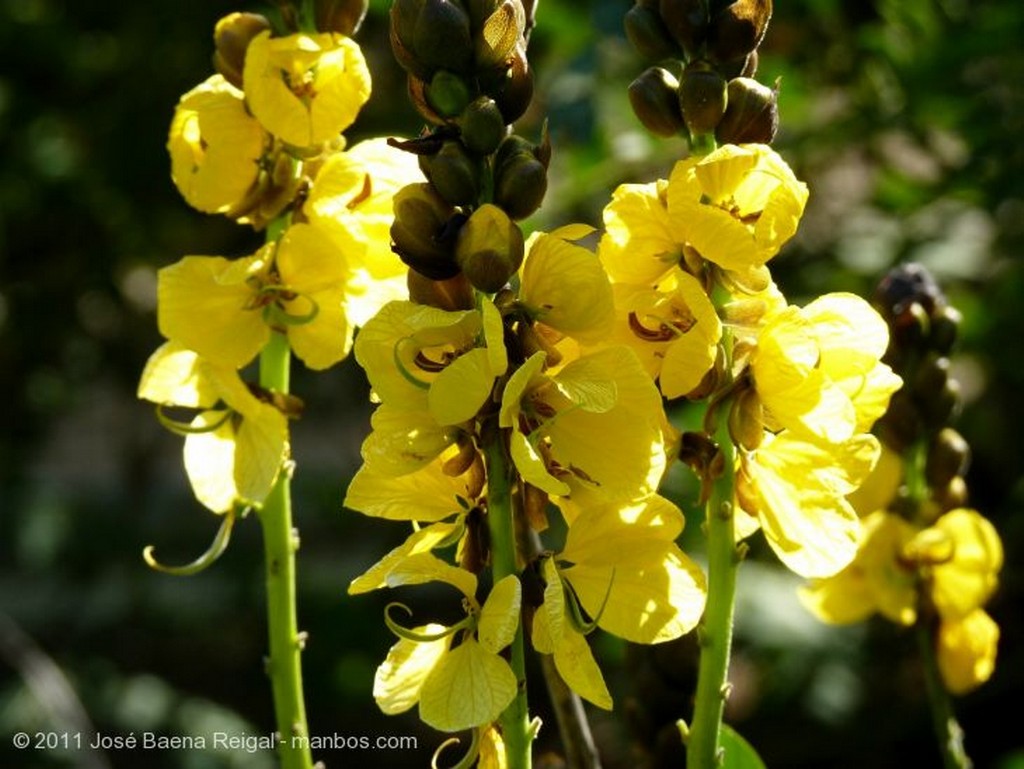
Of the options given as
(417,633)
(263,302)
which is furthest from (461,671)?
(263,302)

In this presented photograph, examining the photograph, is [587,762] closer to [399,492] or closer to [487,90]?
[399,492]

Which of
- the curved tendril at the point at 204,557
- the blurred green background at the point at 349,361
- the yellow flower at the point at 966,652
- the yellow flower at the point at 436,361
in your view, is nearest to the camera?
the yellow flower at the point at 436,361

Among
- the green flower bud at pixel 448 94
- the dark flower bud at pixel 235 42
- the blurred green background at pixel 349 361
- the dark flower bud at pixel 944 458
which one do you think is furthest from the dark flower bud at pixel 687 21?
the blurred green background at pixel 349 361

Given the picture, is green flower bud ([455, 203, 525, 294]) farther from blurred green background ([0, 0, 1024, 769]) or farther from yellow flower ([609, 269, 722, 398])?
blurred green background ([0, 0, 1024, 769])

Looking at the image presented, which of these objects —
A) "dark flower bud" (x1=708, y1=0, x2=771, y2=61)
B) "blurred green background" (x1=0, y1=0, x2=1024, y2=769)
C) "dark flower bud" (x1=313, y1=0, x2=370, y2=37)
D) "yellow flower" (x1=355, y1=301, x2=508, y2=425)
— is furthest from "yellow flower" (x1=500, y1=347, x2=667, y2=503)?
"blurred green background" (x1=0, y1=0, x2=1024, y2=769)

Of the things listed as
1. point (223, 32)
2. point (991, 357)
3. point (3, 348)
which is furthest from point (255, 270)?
point (3, 348)

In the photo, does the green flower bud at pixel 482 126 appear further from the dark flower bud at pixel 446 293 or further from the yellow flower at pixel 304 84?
the yellow flower at pixel 304 84

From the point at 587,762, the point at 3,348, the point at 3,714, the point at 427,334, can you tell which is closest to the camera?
the point at 427,334
